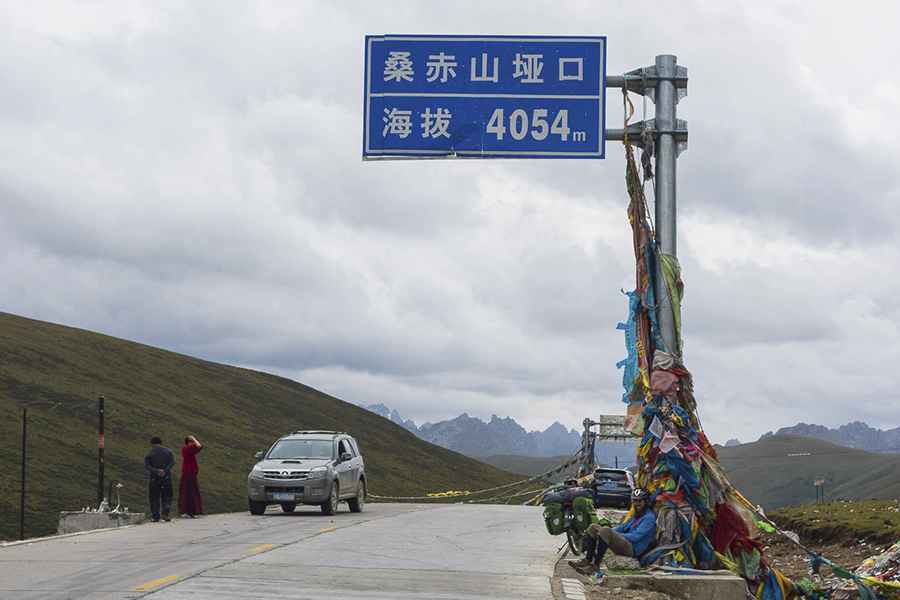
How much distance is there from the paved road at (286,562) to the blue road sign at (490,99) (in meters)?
5.23

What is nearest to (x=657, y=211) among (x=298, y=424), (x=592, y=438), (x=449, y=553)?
(x=449, y=553)

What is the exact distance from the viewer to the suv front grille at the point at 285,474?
2719 cm

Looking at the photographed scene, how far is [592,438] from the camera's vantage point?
5288cm

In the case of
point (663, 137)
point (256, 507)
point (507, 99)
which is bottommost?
point (256, 507)

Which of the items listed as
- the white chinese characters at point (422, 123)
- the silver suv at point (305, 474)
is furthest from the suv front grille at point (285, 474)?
the white chinese characters at point (422, 123)

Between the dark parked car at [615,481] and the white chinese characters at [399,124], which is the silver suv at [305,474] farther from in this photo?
the dark parked car at [615,481]

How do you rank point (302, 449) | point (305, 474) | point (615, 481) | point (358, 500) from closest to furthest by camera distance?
point (305, 474) < point (302, 449) < point (358, 500) < point (615, 481)

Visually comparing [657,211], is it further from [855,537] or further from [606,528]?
[855,537]

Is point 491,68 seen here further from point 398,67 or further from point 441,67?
point 398,67

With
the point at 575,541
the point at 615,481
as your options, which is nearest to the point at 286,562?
the point at 575,541

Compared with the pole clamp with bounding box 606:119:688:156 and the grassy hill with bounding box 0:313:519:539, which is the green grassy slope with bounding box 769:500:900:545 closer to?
the pole clamp with bounding box 606:119:688:156

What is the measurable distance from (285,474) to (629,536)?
44.4 feet

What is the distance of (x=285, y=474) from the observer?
1075 inches

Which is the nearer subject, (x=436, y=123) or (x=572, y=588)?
(x=572, y=588)
